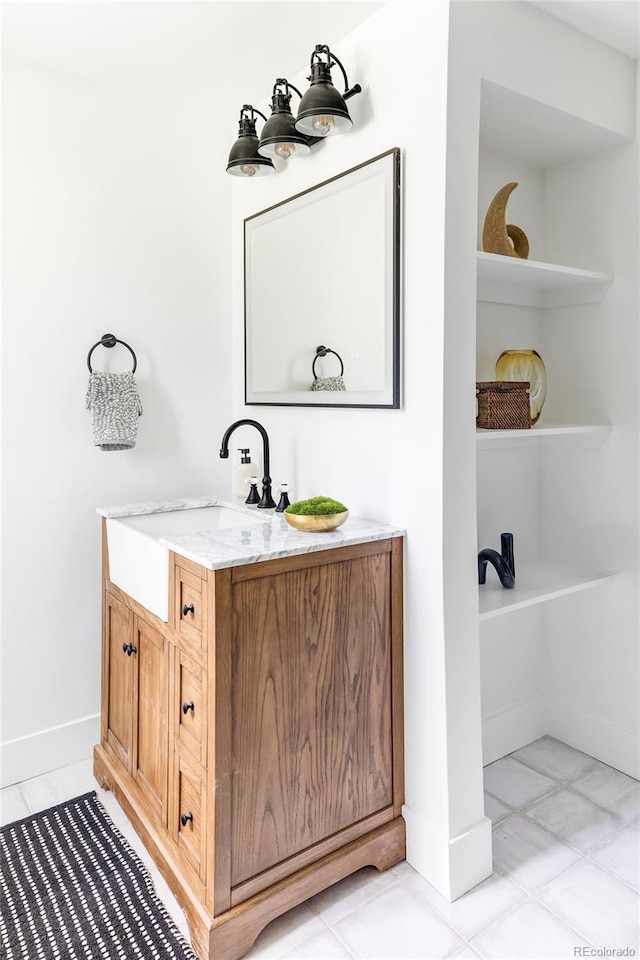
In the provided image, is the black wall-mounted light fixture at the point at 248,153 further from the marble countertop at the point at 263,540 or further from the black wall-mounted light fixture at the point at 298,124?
the marble countertop at the point at 263,540

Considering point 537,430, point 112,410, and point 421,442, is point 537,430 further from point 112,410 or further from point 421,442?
point 112,410

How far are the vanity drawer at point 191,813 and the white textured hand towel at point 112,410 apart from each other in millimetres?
1073

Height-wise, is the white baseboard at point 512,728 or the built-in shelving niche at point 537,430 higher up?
the built-in shelving niche at point 537,430

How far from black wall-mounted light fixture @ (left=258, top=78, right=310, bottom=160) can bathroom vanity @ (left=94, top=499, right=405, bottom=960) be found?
116 cm

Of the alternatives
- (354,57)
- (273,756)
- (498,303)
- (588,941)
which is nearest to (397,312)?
(498,303)

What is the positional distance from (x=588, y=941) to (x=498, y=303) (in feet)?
6.26

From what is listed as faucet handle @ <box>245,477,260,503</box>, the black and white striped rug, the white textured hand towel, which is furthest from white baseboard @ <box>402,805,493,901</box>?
the white textured hand towel

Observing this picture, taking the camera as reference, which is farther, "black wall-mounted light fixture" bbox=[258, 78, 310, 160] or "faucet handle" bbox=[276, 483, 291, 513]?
"faucet handle" bbox=[276, 483, 291, 513]

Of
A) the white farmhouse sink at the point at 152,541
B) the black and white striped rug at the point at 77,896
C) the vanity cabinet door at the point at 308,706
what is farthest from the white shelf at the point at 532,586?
the black and white striped rug at the point at 77,896

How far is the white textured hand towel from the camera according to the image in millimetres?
2201

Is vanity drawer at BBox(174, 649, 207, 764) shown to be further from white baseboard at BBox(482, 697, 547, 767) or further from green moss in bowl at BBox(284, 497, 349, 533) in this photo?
white baseboard at BBox(482, 697, 547, 767)

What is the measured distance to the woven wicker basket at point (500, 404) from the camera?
6.52 ft

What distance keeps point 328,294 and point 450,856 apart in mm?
1686

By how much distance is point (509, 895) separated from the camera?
1.72m
